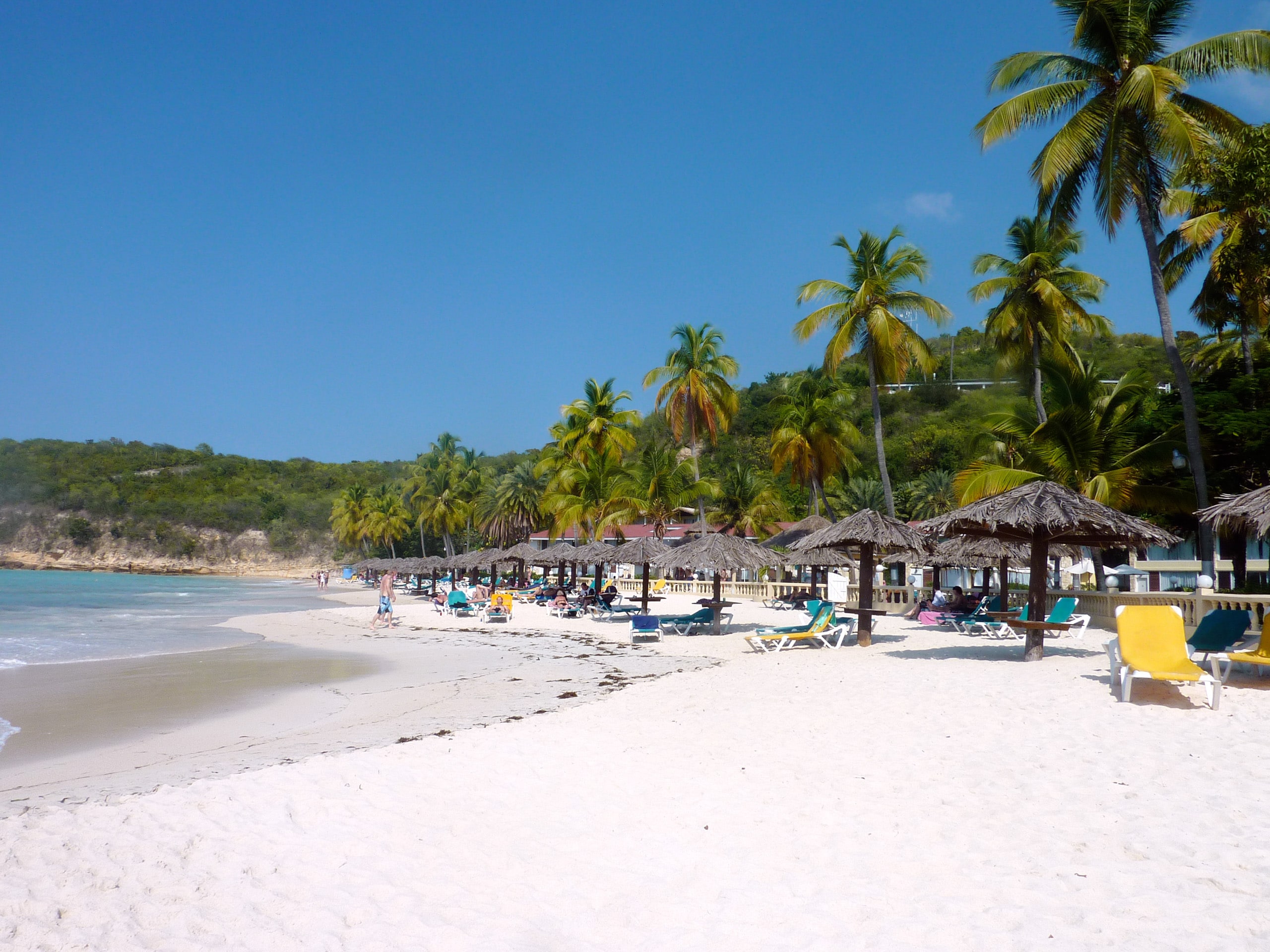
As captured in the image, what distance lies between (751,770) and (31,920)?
4525mm

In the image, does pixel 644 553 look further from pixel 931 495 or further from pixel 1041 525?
pixel 931 495

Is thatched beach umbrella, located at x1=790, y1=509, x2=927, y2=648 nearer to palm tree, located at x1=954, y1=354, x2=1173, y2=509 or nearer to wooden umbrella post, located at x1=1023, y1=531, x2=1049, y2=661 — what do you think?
wooden umbrella post, located at x1=1023, y1=531, x2=1049, y2=661

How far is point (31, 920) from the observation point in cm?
391

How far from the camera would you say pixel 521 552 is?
29922 mm

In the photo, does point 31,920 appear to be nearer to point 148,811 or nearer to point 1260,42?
point 148,811

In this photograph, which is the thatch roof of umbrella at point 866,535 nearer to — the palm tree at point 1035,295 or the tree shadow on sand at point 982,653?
the tree shadow on sand at point 982,653

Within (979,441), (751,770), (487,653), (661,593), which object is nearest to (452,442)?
(661,593)

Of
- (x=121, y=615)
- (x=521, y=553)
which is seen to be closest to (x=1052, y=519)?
(x=521, y=553)

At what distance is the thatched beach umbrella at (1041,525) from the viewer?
37.3ft

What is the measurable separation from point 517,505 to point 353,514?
40.5 m

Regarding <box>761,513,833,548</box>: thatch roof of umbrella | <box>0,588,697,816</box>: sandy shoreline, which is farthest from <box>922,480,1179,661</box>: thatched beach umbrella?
<box>761,513,833,548</box>: thatch roof of umbrella

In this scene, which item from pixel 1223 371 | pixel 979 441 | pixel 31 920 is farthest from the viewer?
pixel 979 441

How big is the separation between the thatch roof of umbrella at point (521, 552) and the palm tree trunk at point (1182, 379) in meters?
19.7

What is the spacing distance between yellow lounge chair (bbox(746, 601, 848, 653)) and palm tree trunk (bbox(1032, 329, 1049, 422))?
11464mm
